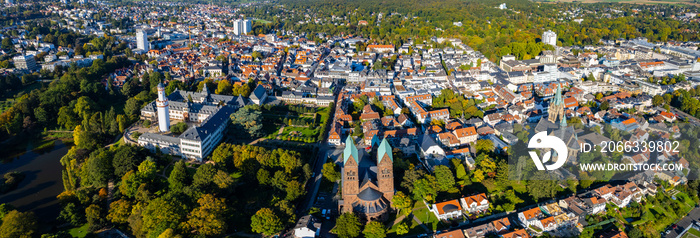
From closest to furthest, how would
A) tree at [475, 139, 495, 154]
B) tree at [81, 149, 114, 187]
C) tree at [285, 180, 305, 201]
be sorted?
tree at [285, 180, 305, 201] < tree at [81, 149, 114, 187] < tree at [475, 139, 495, 154]

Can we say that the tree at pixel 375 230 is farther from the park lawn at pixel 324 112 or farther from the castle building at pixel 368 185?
the park lawn at pixel 324 112

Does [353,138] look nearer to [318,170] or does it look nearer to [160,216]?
[318,170]

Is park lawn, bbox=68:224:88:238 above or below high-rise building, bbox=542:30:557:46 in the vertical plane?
below

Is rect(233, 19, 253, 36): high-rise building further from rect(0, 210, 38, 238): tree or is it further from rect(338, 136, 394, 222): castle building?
rect(338, 136, 394, 222): castle building

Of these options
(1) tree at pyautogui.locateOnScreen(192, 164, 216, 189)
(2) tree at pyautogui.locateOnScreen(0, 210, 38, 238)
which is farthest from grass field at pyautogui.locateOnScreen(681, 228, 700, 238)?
(2) tree at pyautogui.locateOnScreen(0, 210, 38, 238)

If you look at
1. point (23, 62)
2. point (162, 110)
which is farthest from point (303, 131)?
point (23, 62)

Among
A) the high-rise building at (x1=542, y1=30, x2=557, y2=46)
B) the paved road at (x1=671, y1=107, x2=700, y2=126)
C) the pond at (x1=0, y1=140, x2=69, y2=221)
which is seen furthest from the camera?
the high-rise building at (x1=542, y1=30, x2=557, y2=46)
